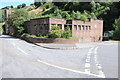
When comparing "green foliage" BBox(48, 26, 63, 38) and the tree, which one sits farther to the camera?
the tree

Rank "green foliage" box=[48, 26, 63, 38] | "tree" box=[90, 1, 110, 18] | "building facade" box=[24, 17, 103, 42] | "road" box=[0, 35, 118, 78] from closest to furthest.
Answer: "road" box=[0, 35, 118, 78] < "green foliage" box=[48, 26, 63, 38] < "building facade" box=[24, 17, 103, 42] < "tree" box=[90, 1, 110, 18]

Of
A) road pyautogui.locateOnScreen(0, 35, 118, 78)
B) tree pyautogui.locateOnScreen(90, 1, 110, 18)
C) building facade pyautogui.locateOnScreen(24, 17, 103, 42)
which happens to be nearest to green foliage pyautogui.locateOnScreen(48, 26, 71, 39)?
building facade pyautogui.locateOnScreen(24, 17, 103, 42)

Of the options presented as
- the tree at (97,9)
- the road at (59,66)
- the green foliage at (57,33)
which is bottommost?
the road at (59,66)

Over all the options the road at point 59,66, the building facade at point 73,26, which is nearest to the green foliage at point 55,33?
the building facade at point 73,26

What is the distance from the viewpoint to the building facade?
88.9ft

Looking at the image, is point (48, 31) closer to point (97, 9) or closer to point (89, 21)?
point (89, 21)

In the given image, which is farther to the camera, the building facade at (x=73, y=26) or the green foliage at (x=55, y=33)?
the building facade at (x=73, y=26)

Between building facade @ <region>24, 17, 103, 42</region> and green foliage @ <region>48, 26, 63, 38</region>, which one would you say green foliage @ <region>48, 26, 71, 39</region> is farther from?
building facade @ <region>24, 17, 103, 42</region>

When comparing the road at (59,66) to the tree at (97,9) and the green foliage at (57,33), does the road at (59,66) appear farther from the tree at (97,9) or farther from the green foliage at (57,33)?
the tree at (97,9)

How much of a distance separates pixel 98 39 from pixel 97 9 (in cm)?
2138

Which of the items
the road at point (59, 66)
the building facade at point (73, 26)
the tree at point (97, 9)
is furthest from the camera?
the tree at point (97, 9)

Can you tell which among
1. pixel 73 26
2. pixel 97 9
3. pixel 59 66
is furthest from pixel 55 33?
pixel 97 9

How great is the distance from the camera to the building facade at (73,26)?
2711cm

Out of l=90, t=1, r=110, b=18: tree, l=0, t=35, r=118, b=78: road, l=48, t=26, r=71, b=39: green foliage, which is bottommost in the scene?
l=0, t=35, r=118, b=78: road
